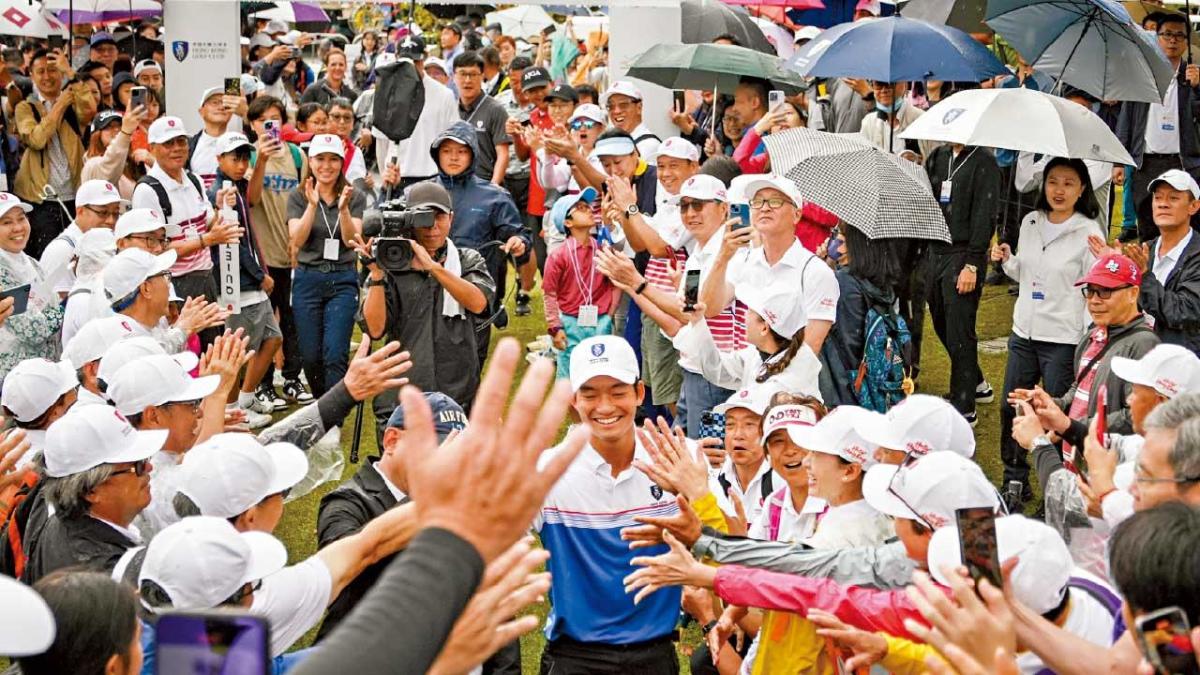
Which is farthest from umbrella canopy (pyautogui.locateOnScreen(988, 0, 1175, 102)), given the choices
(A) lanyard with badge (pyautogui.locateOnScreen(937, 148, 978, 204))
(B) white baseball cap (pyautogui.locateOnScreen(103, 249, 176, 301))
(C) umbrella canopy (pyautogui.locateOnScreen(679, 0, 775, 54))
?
(B) white baseball cap (pyautogui.locateOnScreen(103, 249, 176, 301))

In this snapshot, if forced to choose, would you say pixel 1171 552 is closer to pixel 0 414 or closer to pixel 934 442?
pixel 934 442

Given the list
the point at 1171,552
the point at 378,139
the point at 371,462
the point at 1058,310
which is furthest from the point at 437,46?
the point at 1171,552

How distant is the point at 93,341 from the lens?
6.44m

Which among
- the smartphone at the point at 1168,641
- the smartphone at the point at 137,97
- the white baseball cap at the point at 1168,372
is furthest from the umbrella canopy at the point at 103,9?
the smartphone at the point at 1168,641

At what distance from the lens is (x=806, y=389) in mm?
6594

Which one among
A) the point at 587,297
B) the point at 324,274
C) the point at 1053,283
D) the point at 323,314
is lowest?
the point at 323,314

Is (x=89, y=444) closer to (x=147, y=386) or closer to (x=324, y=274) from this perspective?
(x=147, y=386)

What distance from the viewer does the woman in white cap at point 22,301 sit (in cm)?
719

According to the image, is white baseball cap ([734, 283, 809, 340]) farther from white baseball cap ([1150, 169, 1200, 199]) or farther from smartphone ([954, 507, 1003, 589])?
smartphone ([954, 507, 1003, 589])

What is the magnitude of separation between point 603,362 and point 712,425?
2.29 metres

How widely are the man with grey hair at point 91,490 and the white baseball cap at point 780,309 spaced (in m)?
2.97

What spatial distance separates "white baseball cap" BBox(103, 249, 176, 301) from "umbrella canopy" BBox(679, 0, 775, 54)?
651 cm

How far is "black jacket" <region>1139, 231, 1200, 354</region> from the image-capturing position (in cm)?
780

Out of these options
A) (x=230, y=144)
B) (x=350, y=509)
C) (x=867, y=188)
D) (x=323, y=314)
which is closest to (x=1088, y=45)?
A: (x=867, y=188)
